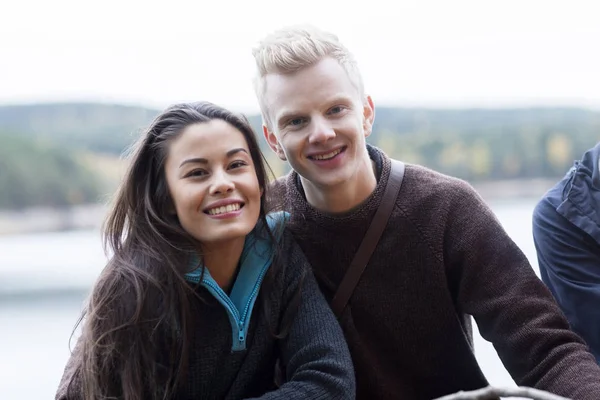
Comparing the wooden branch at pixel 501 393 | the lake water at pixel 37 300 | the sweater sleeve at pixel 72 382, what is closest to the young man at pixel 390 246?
the sweater sleeve at pixel 72 382

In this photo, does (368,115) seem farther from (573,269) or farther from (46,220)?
(46,220)

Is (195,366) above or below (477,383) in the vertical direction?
above

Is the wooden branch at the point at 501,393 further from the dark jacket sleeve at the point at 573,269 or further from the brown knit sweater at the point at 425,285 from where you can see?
the dark jacket sleeve at the point at 573,269

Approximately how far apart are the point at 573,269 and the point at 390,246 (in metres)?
0.41

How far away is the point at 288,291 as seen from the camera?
5.30ft

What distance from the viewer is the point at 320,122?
163 cm

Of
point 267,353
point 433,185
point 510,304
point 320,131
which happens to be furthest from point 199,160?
point 510,304

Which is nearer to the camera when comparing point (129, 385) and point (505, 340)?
point (129, 385)

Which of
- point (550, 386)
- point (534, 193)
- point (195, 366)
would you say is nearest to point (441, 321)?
point (550, 386)

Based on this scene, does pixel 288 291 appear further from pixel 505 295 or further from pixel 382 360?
pixel 505 295

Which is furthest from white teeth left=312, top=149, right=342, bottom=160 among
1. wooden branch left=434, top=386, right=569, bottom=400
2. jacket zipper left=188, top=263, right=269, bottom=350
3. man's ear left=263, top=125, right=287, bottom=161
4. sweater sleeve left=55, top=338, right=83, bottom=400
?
wooden branch left=434, top=386, right=569, bottom=400

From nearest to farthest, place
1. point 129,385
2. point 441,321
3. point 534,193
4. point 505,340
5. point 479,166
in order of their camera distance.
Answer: point 129,385
point 505,340
point 441,321
point 534,193
point 479,166

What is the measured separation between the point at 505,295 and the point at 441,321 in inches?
7.7

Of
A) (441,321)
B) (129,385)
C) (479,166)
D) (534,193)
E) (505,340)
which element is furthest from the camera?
(479,166)
